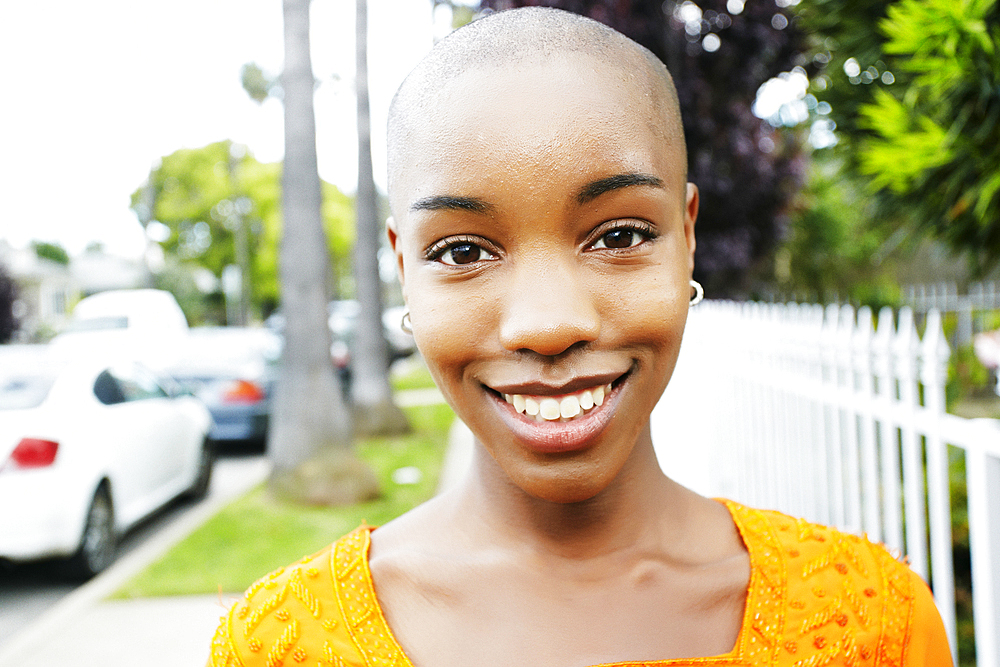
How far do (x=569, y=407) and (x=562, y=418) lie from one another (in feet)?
0.06

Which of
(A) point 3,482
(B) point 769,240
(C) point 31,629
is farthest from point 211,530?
(B) point 769,240

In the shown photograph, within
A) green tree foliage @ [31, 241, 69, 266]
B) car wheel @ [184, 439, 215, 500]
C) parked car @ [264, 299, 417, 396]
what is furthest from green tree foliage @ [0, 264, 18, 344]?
car wheel @ [184, 439, 215, 500]

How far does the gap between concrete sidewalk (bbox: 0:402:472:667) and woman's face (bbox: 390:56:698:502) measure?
3087 millimetres

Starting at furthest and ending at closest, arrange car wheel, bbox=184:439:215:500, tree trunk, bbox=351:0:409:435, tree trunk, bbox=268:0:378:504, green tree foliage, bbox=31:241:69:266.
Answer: green tree foliage, bbox=31:241:69:266
tree trunk, bbox=351:0:409:435
car wheel, bbox=184:439:215:500
tree trunk, bbox=268:0:378:504

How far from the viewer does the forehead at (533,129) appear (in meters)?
1.05

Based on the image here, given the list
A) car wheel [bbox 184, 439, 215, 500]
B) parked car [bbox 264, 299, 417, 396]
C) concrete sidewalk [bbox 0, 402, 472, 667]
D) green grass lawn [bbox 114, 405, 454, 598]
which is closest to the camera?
concrete sidewalk [bbox 0, 402, 472, 667]

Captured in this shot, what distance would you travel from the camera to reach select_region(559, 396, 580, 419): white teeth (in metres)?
1.06

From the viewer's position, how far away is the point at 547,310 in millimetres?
1029

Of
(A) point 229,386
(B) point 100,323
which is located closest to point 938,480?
(A) point 229,386

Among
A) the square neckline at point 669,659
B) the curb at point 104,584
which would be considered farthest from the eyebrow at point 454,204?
the curb at point 104,584

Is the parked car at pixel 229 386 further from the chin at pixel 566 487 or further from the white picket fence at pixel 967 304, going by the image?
the white picket fence at pixel 967 304

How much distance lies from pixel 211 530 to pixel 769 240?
274 inches

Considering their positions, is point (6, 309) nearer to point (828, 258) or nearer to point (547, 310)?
point (547, 310)

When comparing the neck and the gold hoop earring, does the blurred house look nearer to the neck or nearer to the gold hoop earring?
the neck
